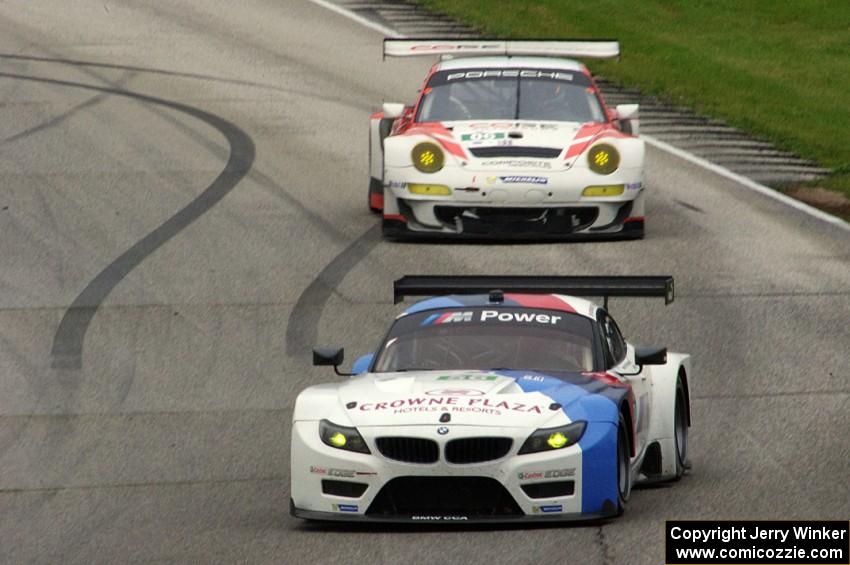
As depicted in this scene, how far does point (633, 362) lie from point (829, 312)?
12.7 ft

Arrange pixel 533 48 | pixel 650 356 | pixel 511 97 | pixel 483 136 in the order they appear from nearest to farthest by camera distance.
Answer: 1. pixel 650 356
2. pixel 483 136
3. pixel 511 97
4. pixel 533 48

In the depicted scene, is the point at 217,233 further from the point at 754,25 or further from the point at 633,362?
the point at 754,25

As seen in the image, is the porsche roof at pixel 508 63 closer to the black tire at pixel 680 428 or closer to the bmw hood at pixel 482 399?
the black tire at pixel 680 428

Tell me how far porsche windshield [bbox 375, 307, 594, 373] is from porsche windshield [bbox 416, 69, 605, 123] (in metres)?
6.29

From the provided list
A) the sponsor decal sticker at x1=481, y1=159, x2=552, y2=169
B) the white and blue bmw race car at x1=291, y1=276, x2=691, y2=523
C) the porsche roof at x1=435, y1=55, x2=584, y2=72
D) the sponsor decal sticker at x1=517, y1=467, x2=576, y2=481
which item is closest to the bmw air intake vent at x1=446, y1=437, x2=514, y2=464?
the white and blue bmw race car at x1=291, y1=276, x2=691, y2=523

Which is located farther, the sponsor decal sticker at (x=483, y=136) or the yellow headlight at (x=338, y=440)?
the sponsor decal sticker at (x=483, y=136)

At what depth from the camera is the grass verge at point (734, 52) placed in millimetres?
21344

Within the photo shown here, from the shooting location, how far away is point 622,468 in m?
8.64

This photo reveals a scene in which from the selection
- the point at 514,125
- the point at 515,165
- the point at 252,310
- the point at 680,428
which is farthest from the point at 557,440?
the point at 514,125

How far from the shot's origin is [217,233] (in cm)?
1596

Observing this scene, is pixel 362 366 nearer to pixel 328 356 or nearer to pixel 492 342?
pixel 328 356

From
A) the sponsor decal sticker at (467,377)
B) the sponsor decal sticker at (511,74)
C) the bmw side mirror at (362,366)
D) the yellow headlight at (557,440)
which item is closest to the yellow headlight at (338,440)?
the sponsor decal sticker at (467,377)

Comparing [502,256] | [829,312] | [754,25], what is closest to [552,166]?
[502,256]

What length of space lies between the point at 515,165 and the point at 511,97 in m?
1.31
